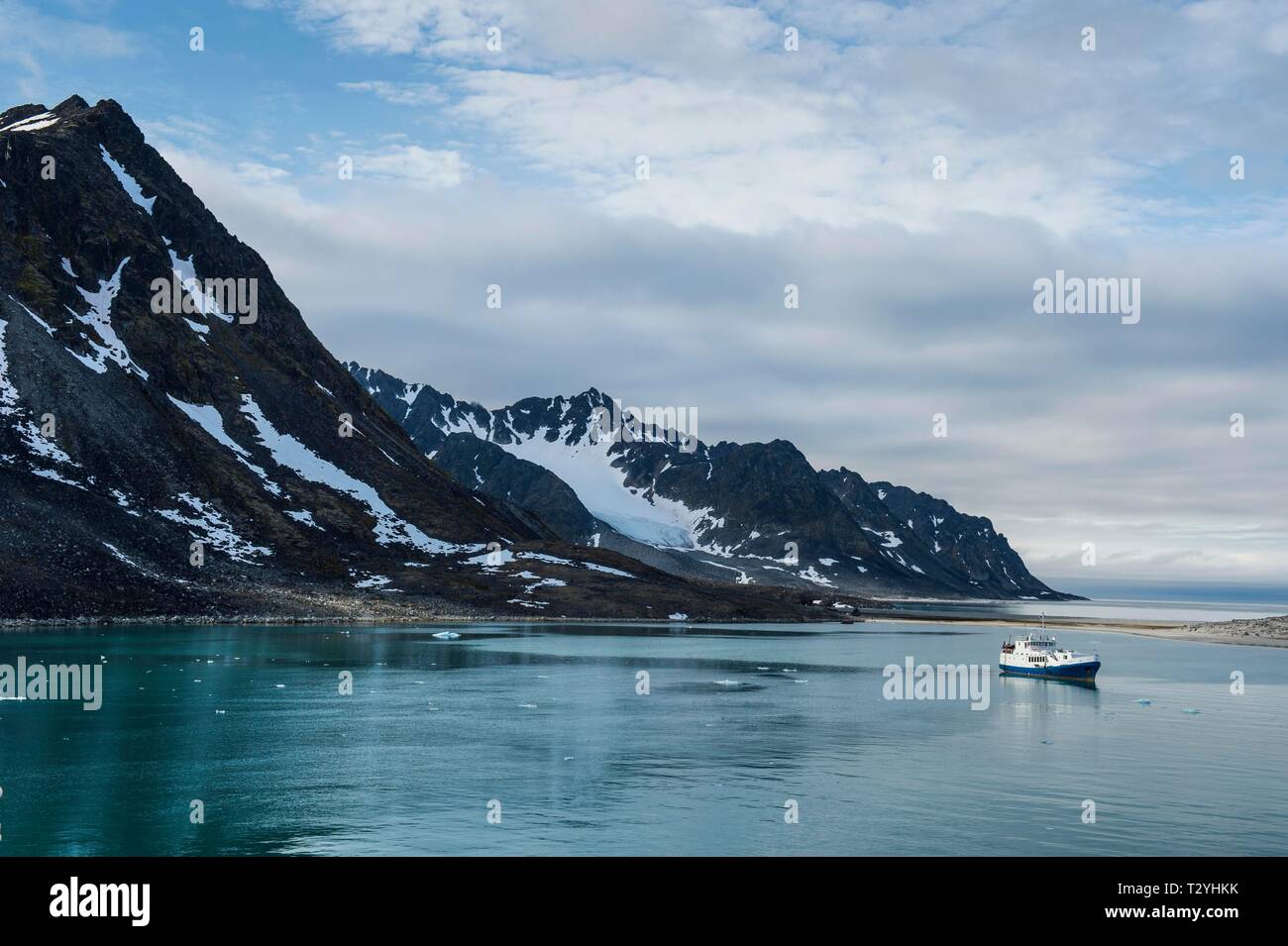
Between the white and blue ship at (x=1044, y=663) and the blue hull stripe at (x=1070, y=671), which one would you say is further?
the white and blue ship at (x=1044, y=663)

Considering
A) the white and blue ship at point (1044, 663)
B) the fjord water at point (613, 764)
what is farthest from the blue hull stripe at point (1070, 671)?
the fjord water at point (613, 764)

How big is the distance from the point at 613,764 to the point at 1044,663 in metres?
73.6

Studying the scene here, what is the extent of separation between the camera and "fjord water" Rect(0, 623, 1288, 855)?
4431 centimetres

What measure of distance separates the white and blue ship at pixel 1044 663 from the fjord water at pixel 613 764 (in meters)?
3.26

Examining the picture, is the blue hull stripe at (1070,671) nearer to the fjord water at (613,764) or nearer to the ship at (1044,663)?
the ship at (1044,663)

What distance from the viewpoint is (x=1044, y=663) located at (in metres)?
119

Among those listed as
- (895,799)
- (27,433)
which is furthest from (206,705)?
(27,433)

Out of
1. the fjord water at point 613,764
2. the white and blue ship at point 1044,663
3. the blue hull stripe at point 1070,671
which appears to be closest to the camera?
the fjord water at point 613,764

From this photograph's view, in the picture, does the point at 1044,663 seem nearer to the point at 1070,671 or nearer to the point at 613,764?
the point at 1070,671

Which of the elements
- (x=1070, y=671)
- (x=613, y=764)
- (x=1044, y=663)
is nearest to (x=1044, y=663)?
(x=1044, y=663)

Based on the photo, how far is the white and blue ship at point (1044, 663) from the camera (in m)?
114

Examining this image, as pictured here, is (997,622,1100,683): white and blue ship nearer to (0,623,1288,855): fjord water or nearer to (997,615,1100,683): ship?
(997,615,1100,683): ship

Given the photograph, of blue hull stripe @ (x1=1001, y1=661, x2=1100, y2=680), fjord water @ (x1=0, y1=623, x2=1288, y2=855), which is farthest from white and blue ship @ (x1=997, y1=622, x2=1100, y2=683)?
fjord water @ (x1=0, y1=623, x2=1288, y2=855)
